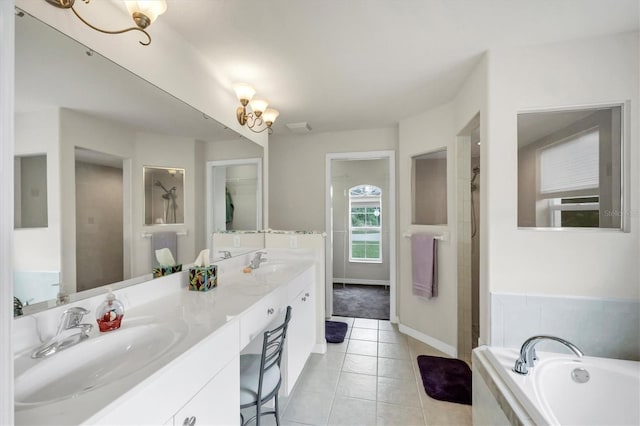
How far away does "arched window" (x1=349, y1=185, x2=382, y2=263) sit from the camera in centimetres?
387

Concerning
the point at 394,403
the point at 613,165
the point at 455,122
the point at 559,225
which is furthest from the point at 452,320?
the point at 455,122

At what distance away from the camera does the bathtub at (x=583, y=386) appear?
135 cm

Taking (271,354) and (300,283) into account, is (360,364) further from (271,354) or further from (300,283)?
(271,354)

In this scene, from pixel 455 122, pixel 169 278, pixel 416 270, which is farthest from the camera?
pixel 416 270

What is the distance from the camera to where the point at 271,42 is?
1.64m

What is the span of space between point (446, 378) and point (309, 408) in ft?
3.76

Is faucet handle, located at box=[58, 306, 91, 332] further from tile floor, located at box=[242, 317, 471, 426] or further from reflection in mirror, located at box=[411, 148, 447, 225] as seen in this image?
reflection in mirror, located at box=[411, 148, 447, 225]

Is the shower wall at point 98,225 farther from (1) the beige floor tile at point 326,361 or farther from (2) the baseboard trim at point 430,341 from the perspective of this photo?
(2) the baseboard trim at point 430,341

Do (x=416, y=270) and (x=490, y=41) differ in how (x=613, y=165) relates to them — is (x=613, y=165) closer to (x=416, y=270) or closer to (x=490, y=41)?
(x=490, y=41)

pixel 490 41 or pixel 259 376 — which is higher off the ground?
pixel 490 41

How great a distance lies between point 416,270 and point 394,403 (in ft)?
4.14

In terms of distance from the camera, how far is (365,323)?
10.6 feet

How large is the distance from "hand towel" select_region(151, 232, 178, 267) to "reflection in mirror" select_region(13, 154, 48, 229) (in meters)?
0.52

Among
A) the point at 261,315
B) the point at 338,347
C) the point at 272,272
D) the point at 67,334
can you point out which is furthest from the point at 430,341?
the point at 67,334
